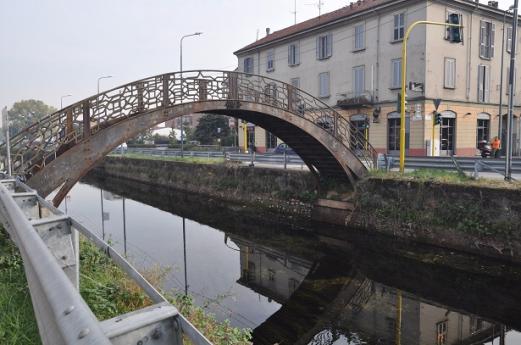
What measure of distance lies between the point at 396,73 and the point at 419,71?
1.69m

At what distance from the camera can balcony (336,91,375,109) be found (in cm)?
2736

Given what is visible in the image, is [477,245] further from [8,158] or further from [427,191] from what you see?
[8,158]

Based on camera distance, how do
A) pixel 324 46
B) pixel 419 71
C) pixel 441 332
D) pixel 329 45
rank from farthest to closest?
pixel 324 46, pixel 329 45, pixel 419 71, pixel 441 332

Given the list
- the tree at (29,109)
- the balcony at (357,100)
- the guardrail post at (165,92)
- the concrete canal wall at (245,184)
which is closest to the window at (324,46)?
the balcony at (357,100)

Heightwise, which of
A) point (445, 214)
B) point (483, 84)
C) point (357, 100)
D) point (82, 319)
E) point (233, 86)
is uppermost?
point (483, 84)

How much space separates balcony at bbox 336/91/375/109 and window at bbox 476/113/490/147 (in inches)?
285

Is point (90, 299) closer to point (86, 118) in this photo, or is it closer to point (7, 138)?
point (7, 138)

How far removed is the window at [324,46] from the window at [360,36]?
2337mm

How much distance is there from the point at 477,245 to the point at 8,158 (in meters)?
11.5

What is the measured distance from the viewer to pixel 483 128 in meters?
27.7

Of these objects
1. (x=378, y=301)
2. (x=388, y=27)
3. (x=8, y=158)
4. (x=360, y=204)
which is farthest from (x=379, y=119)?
(x=8, y=158)

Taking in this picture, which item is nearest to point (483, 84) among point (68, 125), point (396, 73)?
point (396, 73)

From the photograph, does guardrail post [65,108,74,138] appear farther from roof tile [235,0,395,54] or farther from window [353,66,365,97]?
roof tile [235,0,395,54]

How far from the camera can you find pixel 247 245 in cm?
1398
